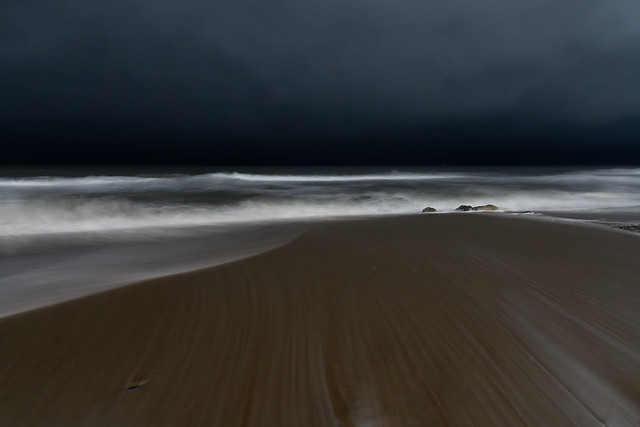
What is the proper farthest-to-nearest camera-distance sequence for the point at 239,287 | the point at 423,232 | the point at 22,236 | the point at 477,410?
the point at 22,236
the point at 423,232
the point at 239,287
the point at 477,410

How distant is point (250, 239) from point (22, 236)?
433 centimetres

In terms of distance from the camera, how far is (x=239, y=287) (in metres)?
3.16

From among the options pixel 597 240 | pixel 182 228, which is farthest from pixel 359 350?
pixel 182 228

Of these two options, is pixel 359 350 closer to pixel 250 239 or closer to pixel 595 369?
pixel 595 369

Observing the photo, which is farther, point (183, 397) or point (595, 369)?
point (595, 369)

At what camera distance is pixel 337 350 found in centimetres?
216

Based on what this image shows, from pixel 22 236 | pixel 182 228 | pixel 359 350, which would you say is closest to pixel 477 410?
pixel 359 350

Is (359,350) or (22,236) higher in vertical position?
(359,350)

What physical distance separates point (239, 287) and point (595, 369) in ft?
7.51

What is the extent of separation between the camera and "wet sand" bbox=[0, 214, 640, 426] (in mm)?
1678

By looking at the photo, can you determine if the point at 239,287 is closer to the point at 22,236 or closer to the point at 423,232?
the point at 423,232

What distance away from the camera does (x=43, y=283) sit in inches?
145

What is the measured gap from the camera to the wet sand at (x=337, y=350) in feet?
5.50

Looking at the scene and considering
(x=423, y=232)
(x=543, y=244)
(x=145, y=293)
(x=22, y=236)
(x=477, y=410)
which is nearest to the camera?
(x=477, y=410)
